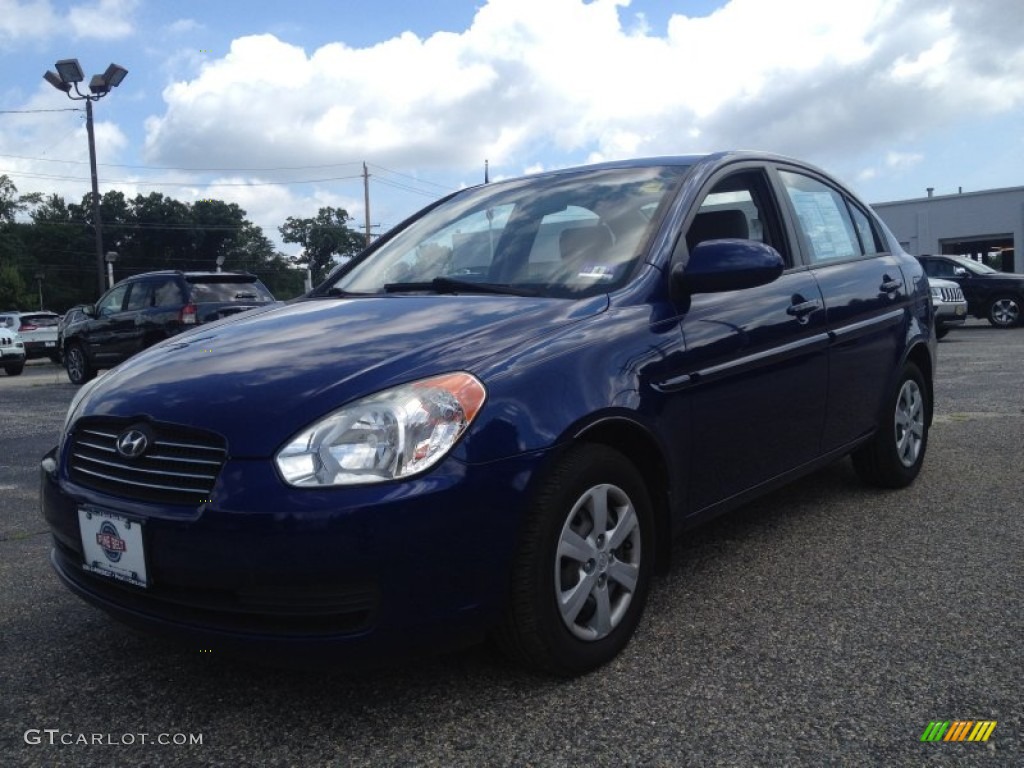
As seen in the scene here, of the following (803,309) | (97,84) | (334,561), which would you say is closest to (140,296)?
(803,309)

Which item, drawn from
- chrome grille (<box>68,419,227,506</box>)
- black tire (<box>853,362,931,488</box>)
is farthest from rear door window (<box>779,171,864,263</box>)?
chrome grille (<box>68,419,227,506</box>)

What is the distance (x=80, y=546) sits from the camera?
243 cm

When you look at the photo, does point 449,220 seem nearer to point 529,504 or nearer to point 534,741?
point 529,504

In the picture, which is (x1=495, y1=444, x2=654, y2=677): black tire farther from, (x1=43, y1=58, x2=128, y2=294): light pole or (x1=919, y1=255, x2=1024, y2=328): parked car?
(x1=43, y1=58, x2=128, y2=294): light pole

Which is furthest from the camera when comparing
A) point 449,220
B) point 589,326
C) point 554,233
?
point 449,220

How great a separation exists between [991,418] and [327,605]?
5.89 meters

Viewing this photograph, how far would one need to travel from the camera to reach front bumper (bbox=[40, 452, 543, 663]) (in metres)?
2.05

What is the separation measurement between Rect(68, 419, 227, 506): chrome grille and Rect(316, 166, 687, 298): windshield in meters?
1.13

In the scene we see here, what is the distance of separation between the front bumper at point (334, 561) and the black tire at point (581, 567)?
0.27 feet

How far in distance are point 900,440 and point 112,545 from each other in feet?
11.9

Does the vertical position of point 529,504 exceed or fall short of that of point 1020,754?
it exceeds it

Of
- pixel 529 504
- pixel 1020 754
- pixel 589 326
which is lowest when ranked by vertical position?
pixel 1020 754

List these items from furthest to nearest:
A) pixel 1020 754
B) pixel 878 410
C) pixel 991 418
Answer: pixel 991 418 < pixel 878 410 < pixel 1020 754

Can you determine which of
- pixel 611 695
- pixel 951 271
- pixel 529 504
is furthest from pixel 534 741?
pixel 951 271
